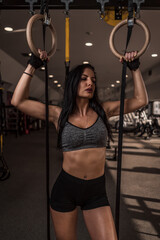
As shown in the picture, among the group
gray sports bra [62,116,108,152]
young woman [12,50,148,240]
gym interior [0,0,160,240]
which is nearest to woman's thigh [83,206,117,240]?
young woman [12,50,148,240]

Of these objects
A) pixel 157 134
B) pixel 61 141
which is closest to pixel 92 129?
pixel 61 141

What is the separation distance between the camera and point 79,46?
558cm

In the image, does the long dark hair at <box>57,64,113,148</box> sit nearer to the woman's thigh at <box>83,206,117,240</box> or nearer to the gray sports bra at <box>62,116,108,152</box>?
the gray sports bra at <box>62,116,108,152</box>

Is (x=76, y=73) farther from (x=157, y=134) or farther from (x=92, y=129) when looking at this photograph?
(x=157, y=134)

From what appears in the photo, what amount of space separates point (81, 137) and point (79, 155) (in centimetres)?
12

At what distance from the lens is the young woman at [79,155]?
1091 mm

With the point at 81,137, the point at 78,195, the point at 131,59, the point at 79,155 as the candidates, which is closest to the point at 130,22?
the point at 131,59

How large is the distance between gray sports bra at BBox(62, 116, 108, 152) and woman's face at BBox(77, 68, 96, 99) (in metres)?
0.20

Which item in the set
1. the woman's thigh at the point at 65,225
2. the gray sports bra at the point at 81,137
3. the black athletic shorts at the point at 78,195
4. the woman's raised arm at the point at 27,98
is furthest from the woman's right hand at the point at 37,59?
the woman's thigh at the point at 65,225

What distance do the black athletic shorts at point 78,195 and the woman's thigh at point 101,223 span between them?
3 centimetres

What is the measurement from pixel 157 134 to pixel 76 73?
355 inches

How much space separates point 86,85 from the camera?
1201mm

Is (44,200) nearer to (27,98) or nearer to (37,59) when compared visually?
(27,98)

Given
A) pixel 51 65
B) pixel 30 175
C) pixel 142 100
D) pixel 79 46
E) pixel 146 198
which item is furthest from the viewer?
pixel 51 65
